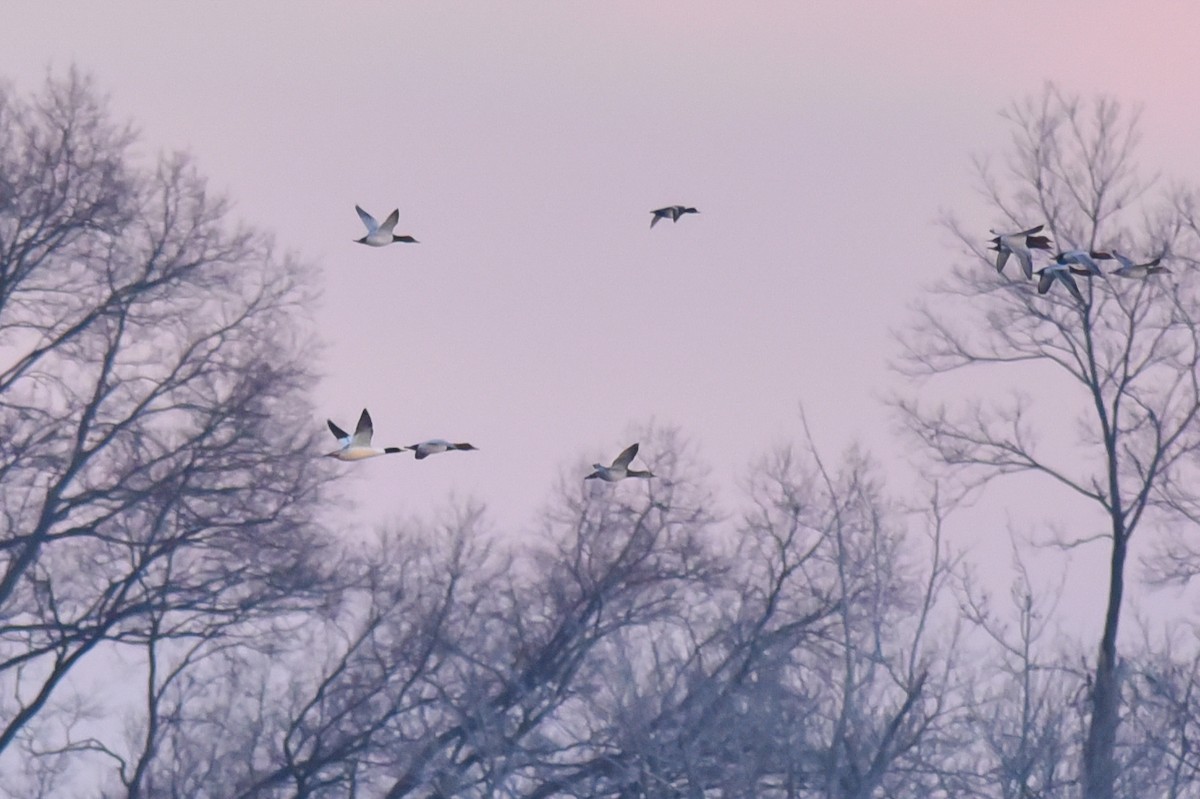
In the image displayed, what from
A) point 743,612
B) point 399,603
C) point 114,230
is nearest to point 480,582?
point 399,603

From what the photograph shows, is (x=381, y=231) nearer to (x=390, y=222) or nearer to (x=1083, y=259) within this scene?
(x=390, y=222)

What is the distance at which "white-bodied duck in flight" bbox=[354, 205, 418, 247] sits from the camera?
46.9 ft

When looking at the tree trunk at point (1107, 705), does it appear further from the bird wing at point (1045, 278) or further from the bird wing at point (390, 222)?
the bird wing at point (390, 222)

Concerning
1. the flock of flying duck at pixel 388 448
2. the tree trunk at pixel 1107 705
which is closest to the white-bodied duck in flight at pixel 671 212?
the flock of flying duck at pixel 388 448

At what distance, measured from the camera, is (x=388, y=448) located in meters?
13.4

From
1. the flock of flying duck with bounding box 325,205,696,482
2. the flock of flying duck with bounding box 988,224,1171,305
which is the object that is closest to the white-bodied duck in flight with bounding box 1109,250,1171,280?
the flock of flying duck with bounding box 988,224,1171,305

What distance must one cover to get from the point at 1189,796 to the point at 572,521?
7573 mm

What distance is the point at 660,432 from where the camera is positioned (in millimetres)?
24938

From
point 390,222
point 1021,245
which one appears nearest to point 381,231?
point 390,222

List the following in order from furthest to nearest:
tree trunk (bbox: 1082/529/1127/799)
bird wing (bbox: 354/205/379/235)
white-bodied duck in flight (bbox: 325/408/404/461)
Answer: tree trunk (bbox: 1082/529/1127/799), bird wing (bbox: 354/205/379/235), white-bodied duck in flight (bbox: 325/408/404/461)

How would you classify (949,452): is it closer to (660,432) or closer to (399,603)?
(660,432)

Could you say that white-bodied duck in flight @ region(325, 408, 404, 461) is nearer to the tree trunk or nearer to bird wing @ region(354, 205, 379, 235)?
bird wing @ region(354, 205, 379, 235)

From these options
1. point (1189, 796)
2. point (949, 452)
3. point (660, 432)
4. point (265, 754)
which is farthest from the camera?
point (660, 432)

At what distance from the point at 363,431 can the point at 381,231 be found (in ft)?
6.05
